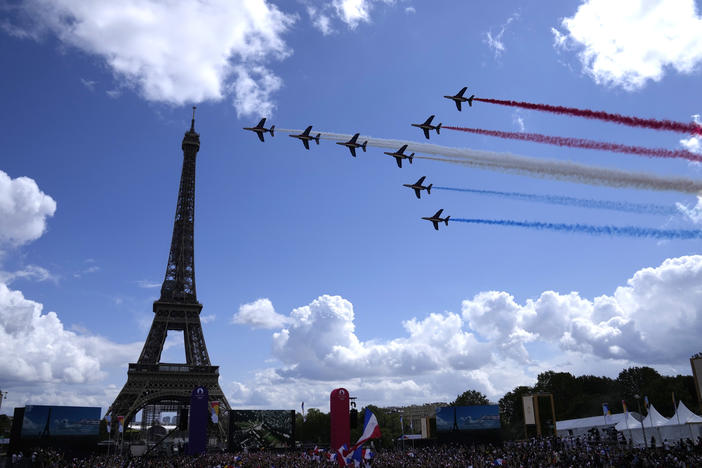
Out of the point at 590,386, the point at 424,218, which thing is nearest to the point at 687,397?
the point at 590,386

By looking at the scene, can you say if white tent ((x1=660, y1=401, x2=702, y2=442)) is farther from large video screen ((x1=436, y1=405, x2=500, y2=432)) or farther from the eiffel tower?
the eiffel tower

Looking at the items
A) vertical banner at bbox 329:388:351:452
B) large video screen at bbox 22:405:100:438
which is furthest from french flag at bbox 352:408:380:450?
large video screen at bbox 22:405:100:438

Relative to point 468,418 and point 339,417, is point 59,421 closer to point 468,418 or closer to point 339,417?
point 339,417

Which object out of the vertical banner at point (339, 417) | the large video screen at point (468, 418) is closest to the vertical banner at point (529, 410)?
the large video screen at point (468, 418)

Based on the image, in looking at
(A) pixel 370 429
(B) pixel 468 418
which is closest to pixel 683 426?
(B) pixel 468 418

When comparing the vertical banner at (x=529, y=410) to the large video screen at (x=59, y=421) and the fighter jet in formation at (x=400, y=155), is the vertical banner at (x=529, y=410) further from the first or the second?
the large video screen at (x=59, y=421)
